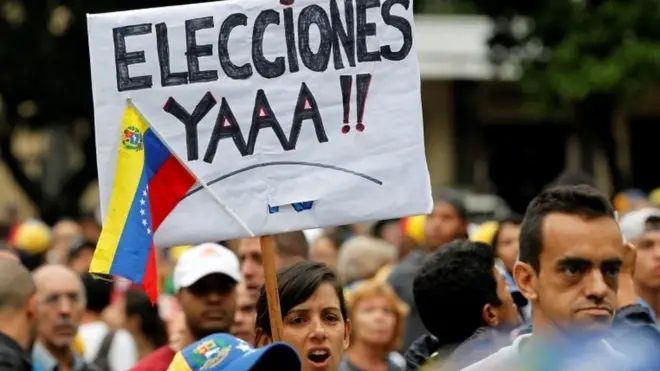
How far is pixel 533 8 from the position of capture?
26.5 meters

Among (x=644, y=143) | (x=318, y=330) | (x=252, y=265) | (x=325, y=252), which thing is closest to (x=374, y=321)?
(x=252, y=265)

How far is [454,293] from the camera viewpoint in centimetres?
654

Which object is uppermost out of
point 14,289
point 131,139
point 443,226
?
point 131,139

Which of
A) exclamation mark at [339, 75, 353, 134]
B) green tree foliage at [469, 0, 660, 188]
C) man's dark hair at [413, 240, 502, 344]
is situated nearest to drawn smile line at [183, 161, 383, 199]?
exclamation mark at [339, 75, 353, 134]

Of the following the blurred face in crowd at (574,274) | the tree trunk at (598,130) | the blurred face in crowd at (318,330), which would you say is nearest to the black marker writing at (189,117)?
the blurred face in crowd at (318,330)

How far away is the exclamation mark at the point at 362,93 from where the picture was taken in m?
5.86

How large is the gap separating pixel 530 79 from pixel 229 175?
2054 cm

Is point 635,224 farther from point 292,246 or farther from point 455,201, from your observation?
point 455,201

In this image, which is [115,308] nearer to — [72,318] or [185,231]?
[72,318]

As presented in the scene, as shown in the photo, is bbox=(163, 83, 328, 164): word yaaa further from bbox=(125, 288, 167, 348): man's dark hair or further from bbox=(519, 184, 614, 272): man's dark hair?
bbox=(125, 288, 167, 348): man's dark hair

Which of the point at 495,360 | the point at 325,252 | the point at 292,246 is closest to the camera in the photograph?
the point at 495,360

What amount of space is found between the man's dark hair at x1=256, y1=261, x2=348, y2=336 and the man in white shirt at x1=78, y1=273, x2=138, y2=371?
10.9 feet

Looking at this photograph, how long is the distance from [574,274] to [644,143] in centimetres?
3270

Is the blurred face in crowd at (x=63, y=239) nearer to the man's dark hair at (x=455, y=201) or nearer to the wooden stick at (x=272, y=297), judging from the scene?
the man's dark hair at (x=455, y=201)
